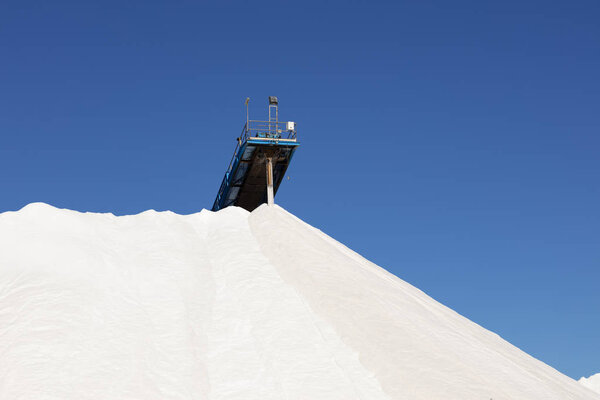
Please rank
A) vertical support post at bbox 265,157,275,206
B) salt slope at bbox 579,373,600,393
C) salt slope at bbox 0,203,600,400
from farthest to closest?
salt slope at bbox 579,373,600,393 → vertical support post at bbox 265,157,275,206 → salt slope at bbox 0,203,600,400

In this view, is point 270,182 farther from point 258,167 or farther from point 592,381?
point 592,381

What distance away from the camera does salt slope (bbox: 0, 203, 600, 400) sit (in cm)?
1802

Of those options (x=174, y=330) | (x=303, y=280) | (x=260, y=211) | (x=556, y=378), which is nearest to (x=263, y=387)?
(x=174, y=330)

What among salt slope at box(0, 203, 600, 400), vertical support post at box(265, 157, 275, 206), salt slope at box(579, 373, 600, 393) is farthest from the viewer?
salt slope at box(579, 373, 600, 393)

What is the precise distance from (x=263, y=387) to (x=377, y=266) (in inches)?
672

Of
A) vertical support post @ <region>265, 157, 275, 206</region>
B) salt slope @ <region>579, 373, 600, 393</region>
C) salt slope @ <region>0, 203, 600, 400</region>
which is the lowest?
salt slope @ <region>0, 203, 600, 400</region>

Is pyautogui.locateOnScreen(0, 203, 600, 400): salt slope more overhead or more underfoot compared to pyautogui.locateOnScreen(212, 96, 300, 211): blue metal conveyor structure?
more underfoot

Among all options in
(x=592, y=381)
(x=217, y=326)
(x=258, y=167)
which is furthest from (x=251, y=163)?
(x=592, y=381)

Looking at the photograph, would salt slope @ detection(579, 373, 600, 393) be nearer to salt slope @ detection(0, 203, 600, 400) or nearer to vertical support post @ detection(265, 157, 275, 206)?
salt slope @ detection(0, 203, 600, 400)

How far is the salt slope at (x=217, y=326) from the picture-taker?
18.0m

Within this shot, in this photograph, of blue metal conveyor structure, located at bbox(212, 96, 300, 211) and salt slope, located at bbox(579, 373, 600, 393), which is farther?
salt slope, located at bbox(579, 373, 600, 393)

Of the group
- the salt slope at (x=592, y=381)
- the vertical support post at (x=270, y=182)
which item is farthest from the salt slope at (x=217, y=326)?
the salt slope at (x=592, y=381)

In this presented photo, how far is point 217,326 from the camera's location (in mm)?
21078

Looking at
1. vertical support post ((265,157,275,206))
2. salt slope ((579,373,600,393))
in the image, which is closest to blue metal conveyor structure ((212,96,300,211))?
vertical support post ((265,157,275,206))
